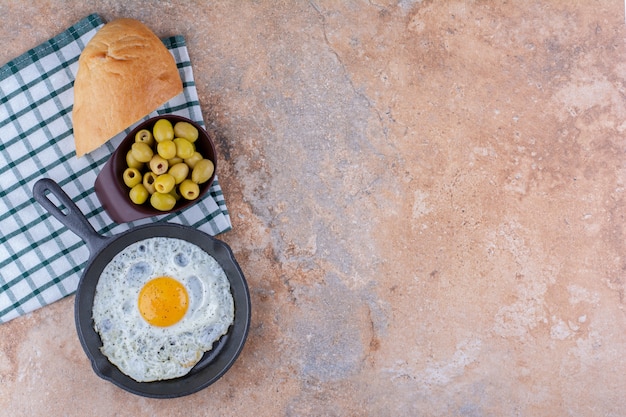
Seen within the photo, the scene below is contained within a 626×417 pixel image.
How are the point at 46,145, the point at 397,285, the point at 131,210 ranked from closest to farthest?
the point at 131,210 → the point at 46,145 → the point at 397,285

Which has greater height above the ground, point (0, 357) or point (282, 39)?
point (282, 39)

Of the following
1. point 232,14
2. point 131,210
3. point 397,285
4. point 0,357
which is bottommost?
point 397,285

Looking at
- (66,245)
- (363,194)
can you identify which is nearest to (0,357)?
(66,245)

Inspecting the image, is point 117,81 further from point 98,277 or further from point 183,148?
point 98,277

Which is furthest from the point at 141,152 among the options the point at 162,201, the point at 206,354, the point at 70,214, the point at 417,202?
the point at 417,202

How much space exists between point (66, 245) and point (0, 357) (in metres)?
0.48

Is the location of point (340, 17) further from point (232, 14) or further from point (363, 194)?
point (363, 194)

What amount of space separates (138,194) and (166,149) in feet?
0.57

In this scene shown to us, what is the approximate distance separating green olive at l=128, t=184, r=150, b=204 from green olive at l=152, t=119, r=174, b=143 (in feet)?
0.53

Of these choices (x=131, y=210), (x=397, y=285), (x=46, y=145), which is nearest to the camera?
(x=131, y=210)

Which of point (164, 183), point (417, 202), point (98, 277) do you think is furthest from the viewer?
point (417, 202)

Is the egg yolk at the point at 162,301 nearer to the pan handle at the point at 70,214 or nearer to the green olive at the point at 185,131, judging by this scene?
the pan handle at the point at 70,214

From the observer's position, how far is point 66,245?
6.39ft

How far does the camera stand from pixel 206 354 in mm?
1913
